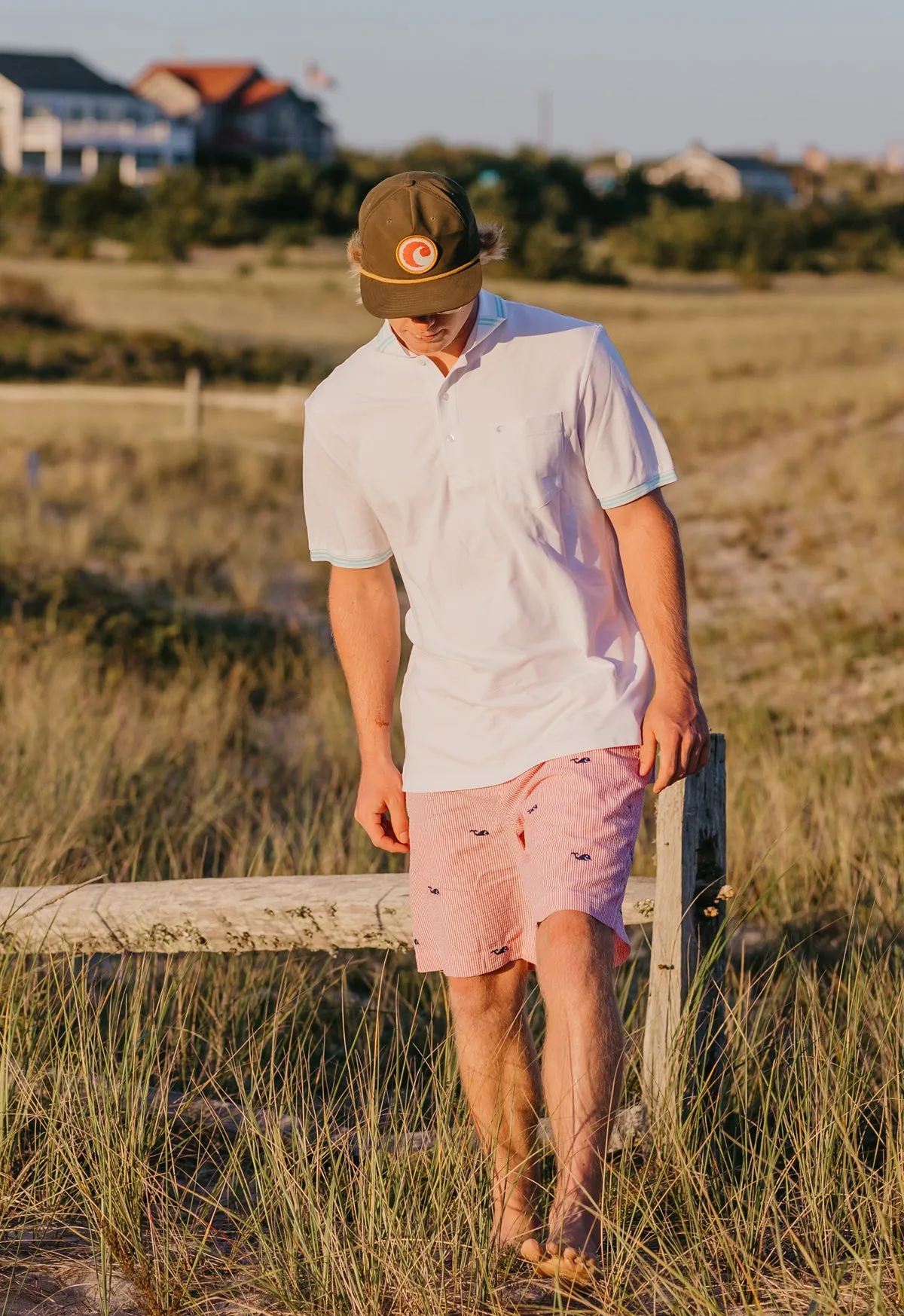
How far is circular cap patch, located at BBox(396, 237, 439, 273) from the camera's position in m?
2.78

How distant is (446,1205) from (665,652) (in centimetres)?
109

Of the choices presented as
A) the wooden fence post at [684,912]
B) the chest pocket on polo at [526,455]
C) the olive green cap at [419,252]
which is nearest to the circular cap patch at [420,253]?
the olive green cap at [419,252]

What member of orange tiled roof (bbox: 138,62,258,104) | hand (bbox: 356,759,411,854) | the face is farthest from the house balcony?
the face

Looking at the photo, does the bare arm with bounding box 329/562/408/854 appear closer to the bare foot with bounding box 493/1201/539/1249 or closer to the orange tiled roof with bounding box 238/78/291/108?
the bare foot with bounding box 493/1201/539/1249

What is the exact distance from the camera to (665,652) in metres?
2.88

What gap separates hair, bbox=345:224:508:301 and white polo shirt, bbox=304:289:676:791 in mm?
95

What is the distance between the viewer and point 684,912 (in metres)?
3.12

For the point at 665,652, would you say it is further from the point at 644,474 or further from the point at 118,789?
the point at 118,789

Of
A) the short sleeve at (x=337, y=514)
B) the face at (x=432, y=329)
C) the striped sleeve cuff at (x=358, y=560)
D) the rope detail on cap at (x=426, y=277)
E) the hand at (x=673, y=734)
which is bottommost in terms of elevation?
the hand at (x=673, y=734)

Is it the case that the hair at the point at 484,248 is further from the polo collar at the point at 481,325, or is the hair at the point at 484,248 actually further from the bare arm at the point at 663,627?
the bare arm at the point at 663,627

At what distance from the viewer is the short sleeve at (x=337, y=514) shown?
10.1 ft

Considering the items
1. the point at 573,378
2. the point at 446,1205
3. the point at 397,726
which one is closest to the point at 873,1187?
the point at 446,1205

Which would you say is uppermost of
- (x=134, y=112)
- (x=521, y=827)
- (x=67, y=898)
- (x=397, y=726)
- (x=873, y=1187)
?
(x=134, y=112)

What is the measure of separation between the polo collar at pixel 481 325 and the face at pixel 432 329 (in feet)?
0.08
